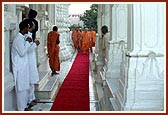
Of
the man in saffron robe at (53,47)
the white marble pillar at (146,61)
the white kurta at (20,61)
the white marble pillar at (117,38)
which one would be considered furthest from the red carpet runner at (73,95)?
the white marble pillar at (146,61)

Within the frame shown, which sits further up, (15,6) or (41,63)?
(15,6)

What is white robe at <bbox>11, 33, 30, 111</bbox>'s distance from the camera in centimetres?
438

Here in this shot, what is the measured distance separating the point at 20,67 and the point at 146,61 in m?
1.75

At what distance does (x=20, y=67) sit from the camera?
4492 mm

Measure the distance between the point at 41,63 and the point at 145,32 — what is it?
167 inches

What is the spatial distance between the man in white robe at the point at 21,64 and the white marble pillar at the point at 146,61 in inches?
58.5

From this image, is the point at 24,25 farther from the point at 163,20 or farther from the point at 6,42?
the point at 163,20

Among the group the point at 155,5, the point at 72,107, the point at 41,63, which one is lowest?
the point at 72,107

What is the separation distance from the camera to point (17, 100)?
4.57m

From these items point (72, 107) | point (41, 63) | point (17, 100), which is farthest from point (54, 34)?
point (17, 100)

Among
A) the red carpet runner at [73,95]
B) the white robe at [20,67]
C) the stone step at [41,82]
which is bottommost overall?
the red carpet runner at [73,95]

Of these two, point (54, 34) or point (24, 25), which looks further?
point (54, 34)

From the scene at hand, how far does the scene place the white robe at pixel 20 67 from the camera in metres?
4.38

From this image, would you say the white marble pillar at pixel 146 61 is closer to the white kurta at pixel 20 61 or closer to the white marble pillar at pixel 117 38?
the white kurta at pixel 20 61
